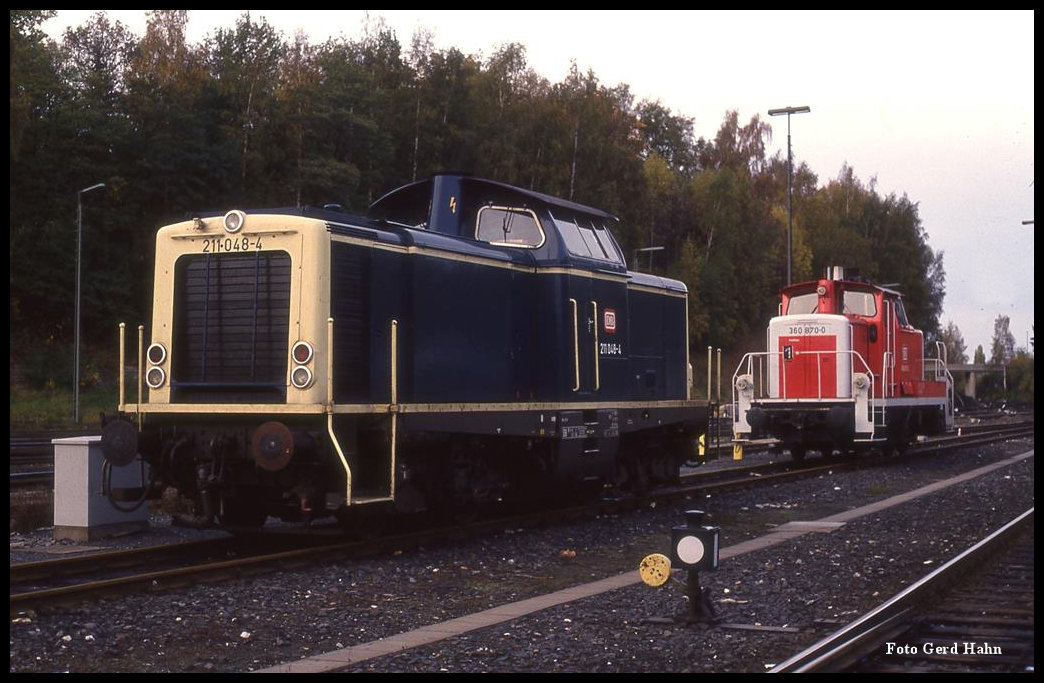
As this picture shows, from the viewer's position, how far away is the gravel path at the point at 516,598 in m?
6.43

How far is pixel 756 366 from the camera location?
2323 centimetres

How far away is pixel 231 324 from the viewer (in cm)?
1012

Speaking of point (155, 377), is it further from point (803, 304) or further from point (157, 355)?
point (803, 304)

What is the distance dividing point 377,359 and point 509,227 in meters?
3.04

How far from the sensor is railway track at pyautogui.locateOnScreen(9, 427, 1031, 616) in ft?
26.3

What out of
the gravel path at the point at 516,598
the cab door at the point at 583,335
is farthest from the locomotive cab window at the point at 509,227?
the gravel path at the point at 516,598

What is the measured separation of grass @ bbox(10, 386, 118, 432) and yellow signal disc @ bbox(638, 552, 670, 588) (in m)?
24.6

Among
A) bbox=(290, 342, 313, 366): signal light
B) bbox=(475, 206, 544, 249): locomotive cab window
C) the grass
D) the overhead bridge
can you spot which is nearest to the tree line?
the grass

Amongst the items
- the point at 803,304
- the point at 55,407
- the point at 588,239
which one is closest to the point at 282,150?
the point at 55,407

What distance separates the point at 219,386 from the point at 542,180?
4194 cm

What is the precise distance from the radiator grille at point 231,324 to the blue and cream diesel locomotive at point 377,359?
0.02 meters

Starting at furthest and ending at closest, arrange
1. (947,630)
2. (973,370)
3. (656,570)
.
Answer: (973,370) < (656,570) < (947,630)

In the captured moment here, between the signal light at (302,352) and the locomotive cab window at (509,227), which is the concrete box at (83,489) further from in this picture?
the locomotive cab window at (509,227)

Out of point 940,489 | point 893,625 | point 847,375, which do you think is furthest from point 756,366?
point 893,625
